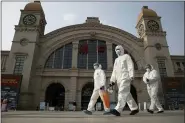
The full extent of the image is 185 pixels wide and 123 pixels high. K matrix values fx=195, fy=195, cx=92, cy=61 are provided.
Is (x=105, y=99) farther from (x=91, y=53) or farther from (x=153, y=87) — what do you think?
(x=91, y=53)

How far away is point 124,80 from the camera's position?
5637 mm

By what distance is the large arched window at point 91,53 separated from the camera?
76.8 feet

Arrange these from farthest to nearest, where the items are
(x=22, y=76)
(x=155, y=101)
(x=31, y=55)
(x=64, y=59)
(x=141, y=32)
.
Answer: (x=141, y=32), (x=64, y=59), (x=31, y=55), (x=22, y=76), (x=155, y=101)

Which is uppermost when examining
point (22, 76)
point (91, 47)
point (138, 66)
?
point (91, 47)

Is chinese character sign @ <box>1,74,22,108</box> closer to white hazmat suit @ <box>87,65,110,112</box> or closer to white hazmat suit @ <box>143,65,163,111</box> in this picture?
white hazmat suit @ <box>87,65,110,112</box>

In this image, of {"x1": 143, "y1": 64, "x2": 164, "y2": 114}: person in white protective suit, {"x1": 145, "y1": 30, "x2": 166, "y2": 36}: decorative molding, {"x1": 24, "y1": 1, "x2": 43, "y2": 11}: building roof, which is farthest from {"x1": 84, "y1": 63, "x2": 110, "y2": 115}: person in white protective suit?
{"x1": 24, "y1": 1, "x2": 43, "y2": 11}: building roof

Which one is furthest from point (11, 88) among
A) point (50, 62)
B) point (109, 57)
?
point (109, 57)

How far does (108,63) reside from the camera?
23.4 metres

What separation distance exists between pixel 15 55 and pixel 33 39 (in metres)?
2.75

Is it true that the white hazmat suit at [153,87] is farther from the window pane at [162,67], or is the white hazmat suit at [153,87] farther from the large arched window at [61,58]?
the large arched window at [61,58]

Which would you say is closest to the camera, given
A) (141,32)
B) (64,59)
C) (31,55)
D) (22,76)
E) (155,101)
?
(155,101)

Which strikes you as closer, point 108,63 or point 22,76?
point 22,76

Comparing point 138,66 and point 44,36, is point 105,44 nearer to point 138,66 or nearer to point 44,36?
point 138,66

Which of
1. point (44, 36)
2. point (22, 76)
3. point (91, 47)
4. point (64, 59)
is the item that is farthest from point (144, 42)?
point (22, 76)
